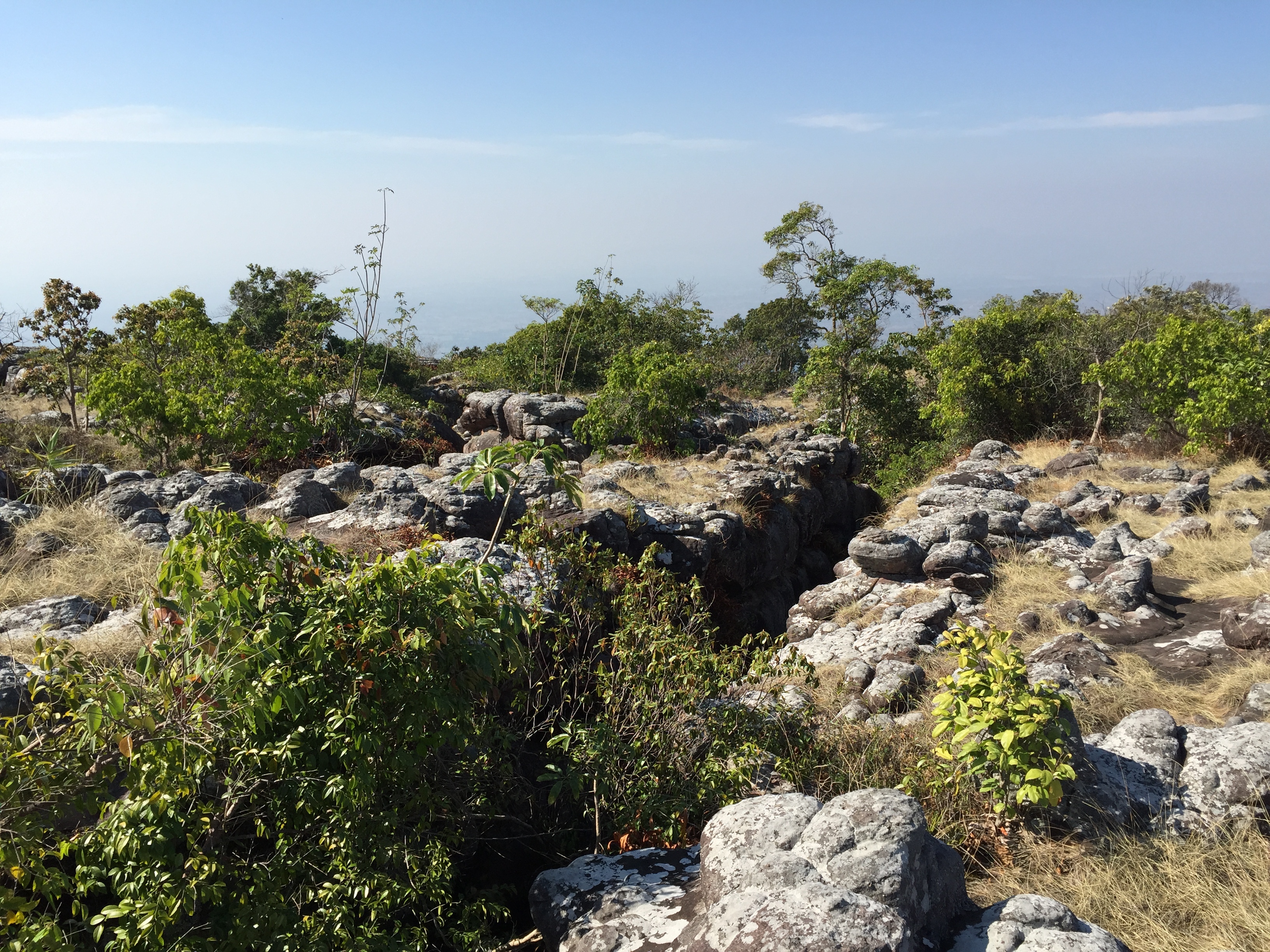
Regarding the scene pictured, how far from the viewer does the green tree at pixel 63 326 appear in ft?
46.4

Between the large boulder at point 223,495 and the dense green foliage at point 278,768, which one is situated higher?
the dense green foliage at point 278,768

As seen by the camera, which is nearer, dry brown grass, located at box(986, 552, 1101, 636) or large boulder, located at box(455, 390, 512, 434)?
dry brown grass, located at box(986, 552, 1101, 636)

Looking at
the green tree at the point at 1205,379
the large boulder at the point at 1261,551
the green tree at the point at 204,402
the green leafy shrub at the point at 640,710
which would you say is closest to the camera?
the green leafy shrub at the point at 640,710

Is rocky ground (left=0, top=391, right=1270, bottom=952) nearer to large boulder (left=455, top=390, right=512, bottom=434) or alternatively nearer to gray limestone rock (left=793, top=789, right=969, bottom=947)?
gray limestone rock (left=793, top=789, right=969, bottom=947)

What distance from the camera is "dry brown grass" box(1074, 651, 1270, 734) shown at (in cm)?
627

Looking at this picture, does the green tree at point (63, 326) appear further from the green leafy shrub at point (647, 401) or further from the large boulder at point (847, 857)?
the large boulder at point (847, 857)

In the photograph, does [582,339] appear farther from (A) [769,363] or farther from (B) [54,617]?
(B) [54,617]

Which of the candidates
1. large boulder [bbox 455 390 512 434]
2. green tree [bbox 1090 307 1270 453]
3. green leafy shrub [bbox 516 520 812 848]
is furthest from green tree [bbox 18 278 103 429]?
green tree [bbox 1090 307 1270 453]

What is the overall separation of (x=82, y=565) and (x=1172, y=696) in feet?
30.8

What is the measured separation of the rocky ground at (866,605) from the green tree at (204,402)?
1.21 meters

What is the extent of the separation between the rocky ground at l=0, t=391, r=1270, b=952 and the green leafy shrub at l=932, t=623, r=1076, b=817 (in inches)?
18.8

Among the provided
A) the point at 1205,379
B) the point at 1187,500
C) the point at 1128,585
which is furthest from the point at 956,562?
the point at 1205,379

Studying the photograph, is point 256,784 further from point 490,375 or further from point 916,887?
point 490,375

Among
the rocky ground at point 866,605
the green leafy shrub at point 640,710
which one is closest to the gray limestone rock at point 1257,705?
the rocky ground at point 866,605
